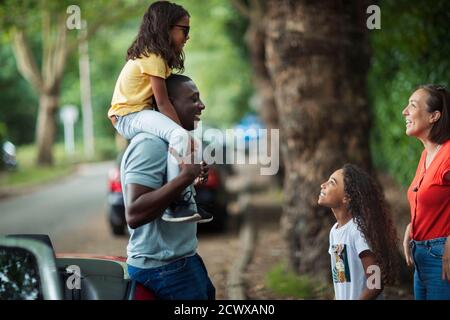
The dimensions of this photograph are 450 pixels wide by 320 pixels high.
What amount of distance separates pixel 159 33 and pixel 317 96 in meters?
4.10

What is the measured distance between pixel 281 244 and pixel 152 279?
7.84m

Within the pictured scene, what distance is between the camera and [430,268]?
362 centimetres

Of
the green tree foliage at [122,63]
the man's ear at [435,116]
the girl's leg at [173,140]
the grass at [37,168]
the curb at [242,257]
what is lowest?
the curb at [242,257]

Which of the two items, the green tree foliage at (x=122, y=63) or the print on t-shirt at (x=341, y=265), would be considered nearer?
the print on t-shirt at (x=341, y=265)

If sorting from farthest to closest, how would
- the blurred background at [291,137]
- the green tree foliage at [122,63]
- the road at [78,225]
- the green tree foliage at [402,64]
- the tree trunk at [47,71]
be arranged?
the tree trunk at [47,71]
the green tree foliage at [122,63]
the road at [78,225]
the green tree foliage at [402,64]
the blurred background at [291,137]

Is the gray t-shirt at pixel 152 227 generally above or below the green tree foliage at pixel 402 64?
below

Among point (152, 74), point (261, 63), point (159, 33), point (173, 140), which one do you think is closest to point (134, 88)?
point (152, 74)

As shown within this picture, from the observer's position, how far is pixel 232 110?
39.5m

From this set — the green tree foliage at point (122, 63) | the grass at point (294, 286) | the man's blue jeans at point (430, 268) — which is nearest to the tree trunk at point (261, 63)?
the green tree foliage at point (122, 63)

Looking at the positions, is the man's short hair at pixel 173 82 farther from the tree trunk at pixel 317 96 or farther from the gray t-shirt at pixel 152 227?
the tree trunk at pixel 317 96

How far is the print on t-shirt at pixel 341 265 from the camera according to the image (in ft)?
10.9

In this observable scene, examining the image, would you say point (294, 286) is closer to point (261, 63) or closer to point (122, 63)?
point (261, 63)

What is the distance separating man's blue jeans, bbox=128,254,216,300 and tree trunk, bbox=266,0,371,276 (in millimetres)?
4187
